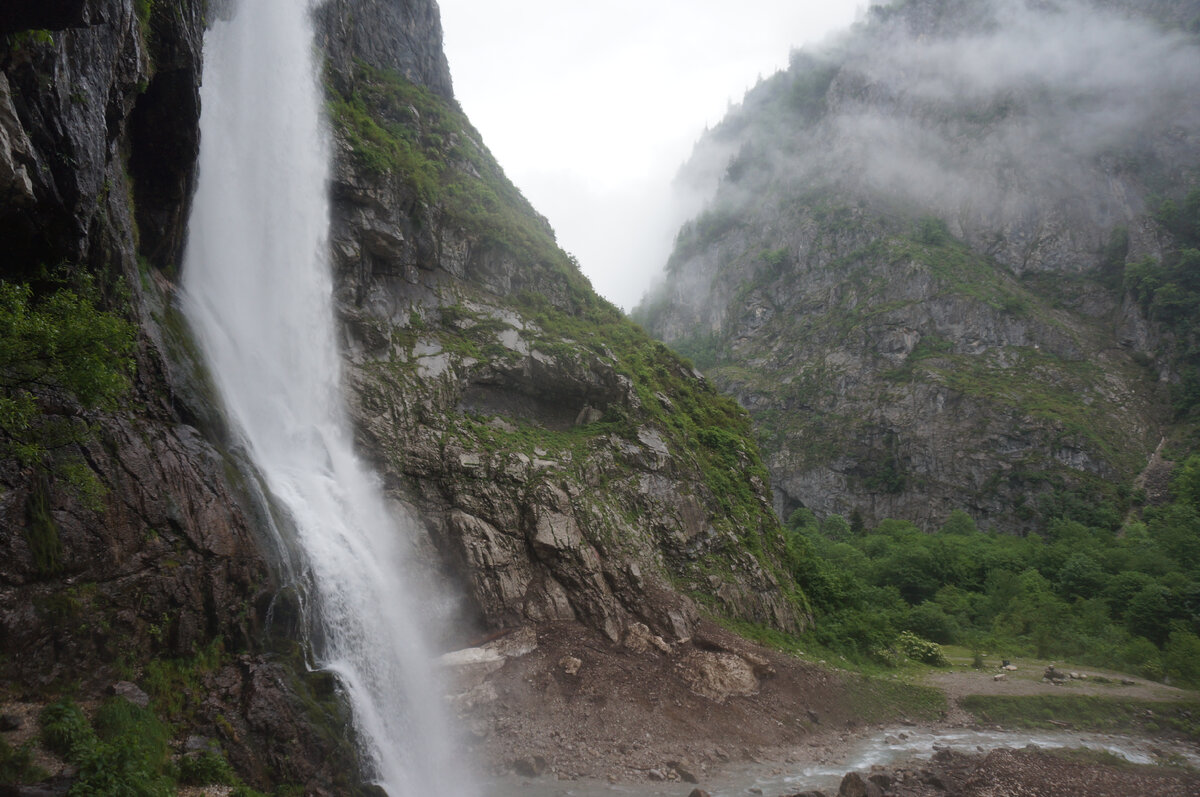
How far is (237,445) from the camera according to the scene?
16938 millimetres

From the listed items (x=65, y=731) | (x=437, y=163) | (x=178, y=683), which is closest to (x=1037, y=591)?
(x=437, y=163)

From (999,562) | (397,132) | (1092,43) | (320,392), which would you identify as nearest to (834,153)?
(1092,43)

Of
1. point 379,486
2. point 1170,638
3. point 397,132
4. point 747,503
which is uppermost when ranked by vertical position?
point 397,132

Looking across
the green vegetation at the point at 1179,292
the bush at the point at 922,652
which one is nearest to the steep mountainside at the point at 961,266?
the green vegetation at the point at 1179,292

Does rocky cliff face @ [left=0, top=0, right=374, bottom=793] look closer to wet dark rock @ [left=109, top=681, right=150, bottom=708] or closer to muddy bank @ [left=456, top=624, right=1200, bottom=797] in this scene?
wet dark rock @ [left=109, top=681, right=150, bottom=708]

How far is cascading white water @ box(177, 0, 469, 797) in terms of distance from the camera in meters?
15.9

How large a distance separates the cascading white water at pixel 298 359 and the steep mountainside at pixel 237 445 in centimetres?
112

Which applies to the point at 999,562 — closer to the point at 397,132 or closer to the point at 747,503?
the point at 747,503

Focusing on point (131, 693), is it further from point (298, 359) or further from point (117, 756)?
point (298, 359)

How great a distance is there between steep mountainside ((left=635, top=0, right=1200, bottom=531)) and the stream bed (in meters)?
53.3

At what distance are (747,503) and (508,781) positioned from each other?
19911mm

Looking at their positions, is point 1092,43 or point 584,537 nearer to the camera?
point 584,537

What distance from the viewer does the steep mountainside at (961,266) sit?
2894 inches

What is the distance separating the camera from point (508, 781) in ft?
52.5
